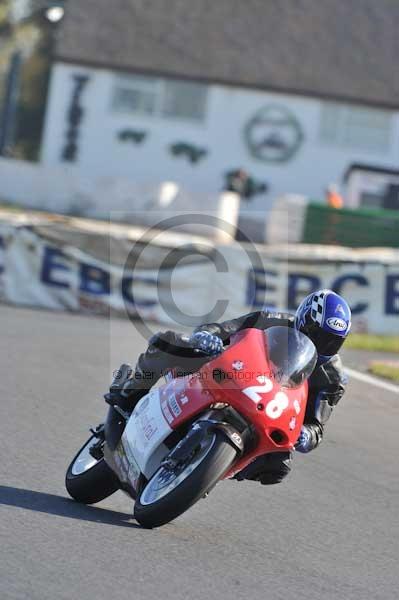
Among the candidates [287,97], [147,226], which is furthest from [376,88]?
[147,226]

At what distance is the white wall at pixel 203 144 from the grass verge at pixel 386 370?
23.5 meters

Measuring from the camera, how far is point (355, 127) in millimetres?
37875

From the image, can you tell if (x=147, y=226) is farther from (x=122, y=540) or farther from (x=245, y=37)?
(x=122, y=540)

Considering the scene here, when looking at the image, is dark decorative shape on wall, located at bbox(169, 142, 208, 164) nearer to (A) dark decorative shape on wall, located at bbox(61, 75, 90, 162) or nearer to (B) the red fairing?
(A) dark decorative shape on wall, located at bbox(61, 75, 90, 162)

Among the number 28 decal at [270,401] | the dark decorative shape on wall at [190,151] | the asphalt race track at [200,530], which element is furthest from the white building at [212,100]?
the number 28 decal at [270,401]

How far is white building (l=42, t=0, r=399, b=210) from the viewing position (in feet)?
122

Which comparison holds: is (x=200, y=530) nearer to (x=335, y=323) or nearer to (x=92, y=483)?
(x=92, y=483)

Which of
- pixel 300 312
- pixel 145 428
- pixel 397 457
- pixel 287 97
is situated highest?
pixel 287 97

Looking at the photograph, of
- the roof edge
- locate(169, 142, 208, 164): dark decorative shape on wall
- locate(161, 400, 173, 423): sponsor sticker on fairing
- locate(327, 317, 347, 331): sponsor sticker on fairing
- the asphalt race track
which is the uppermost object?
the roof edge

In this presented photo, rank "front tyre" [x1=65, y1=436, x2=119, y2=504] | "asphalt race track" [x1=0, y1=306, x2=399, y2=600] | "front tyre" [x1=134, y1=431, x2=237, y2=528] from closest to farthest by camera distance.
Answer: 1. "asphalt race track" [x1=0, y1=306, x2=399, y2=600]
2. "front tyre" [x1=134, y1=431, x2=237, y2=528]
3. "front tyre" [x1=65, y1=436, x2=119, y2=504]

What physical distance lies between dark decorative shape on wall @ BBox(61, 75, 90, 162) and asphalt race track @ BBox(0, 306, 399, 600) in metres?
28.2

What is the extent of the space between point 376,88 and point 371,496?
105 feet

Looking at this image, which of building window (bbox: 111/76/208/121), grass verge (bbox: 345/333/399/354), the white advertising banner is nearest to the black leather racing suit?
grass verge (bbox: 345/333/399/354)

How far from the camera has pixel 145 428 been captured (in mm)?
5844
